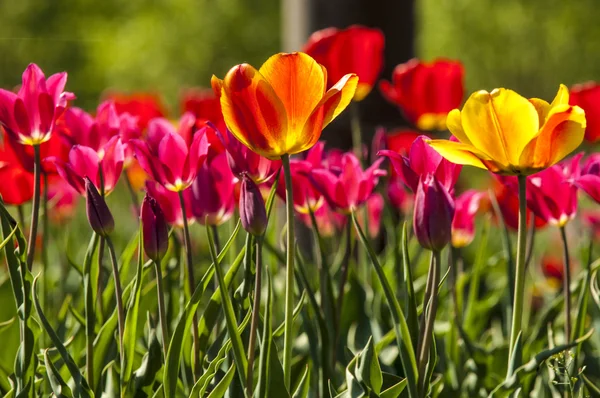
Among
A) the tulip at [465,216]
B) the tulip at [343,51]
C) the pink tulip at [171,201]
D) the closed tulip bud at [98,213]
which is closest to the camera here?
the closed tulip bud at [98,213]

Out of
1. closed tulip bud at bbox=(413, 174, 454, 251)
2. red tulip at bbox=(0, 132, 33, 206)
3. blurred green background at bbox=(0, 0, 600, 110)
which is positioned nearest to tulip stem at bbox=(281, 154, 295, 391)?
closed tulip bud at bbox=(413, 174, 454, 251)

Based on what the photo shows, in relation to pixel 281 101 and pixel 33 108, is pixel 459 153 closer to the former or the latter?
pixel 281 101

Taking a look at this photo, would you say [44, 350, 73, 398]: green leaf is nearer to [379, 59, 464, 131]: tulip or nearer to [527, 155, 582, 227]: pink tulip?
[527, 155, 582, 227]: pink tulip

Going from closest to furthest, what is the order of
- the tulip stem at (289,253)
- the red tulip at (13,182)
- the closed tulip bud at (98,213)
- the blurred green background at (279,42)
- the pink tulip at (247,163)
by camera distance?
1. the tulip stem at (289,253)
2. the closed tulip bud at (98,213)
3. the pink tulip at (247,163)
4. the red tulip at (13,182)
5. the blurred green background at (279,42)

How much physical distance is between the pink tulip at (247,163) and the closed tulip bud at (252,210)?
0.13 meters

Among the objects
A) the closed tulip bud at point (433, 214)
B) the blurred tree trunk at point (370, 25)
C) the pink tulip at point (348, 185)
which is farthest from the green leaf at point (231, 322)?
the blurred tree trunk at point (370, 25)

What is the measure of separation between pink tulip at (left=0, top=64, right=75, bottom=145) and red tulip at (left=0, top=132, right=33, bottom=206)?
0.21 m

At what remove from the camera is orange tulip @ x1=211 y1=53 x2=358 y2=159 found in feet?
3.50

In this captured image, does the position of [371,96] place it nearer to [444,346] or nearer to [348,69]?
[348,69]

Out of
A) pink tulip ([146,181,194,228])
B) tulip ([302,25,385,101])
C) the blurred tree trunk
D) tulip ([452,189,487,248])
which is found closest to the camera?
pink tulip ([146,181,194,228])

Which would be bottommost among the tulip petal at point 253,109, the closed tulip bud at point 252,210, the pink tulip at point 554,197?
the pink tulip at point 554,197

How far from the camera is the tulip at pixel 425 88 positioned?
210 centimetres

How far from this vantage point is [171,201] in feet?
4.63

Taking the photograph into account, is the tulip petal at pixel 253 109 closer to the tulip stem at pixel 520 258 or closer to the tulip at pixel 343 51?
the tulip stem at pixel 520 258
